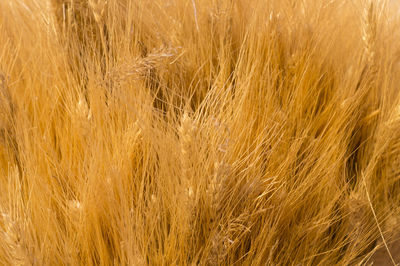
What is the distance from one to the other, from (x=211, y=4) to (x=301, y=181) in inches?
18.1

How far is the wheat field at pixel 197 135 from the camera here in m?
0.71

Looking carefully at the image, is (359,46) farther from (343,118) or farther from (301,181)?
(301,181)

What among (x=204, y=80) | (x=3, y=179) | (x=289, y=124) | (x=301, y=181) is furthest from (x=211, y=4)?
(x=3, y=179)

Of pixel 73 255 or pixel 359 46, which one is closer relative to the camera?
pixel 73 255

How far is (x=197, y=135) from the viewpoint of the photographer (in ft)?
2.34

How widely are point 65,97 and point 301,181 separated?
1.62 feet

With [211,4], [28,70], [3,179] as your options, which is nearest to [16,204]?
[3,179]

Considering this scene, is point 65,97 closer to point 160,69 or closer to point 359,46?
point 160,69

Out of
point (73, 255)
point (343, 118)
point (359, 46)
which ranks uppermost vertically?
point (359, 46)

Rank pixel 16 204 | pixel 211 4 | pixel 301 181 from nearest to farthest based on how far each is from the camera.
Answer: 1. pixel 16 204
2. pixel 301 181
3. pixel 211 4

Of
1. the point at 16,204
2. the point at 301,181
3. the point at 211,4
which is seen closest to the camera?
the point at 16,204

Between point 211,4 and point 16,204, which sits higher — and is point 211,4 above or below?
above

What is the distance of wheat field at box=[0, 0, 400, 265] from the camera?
0.71 m

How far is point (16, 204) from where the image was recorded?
0.68 meters
